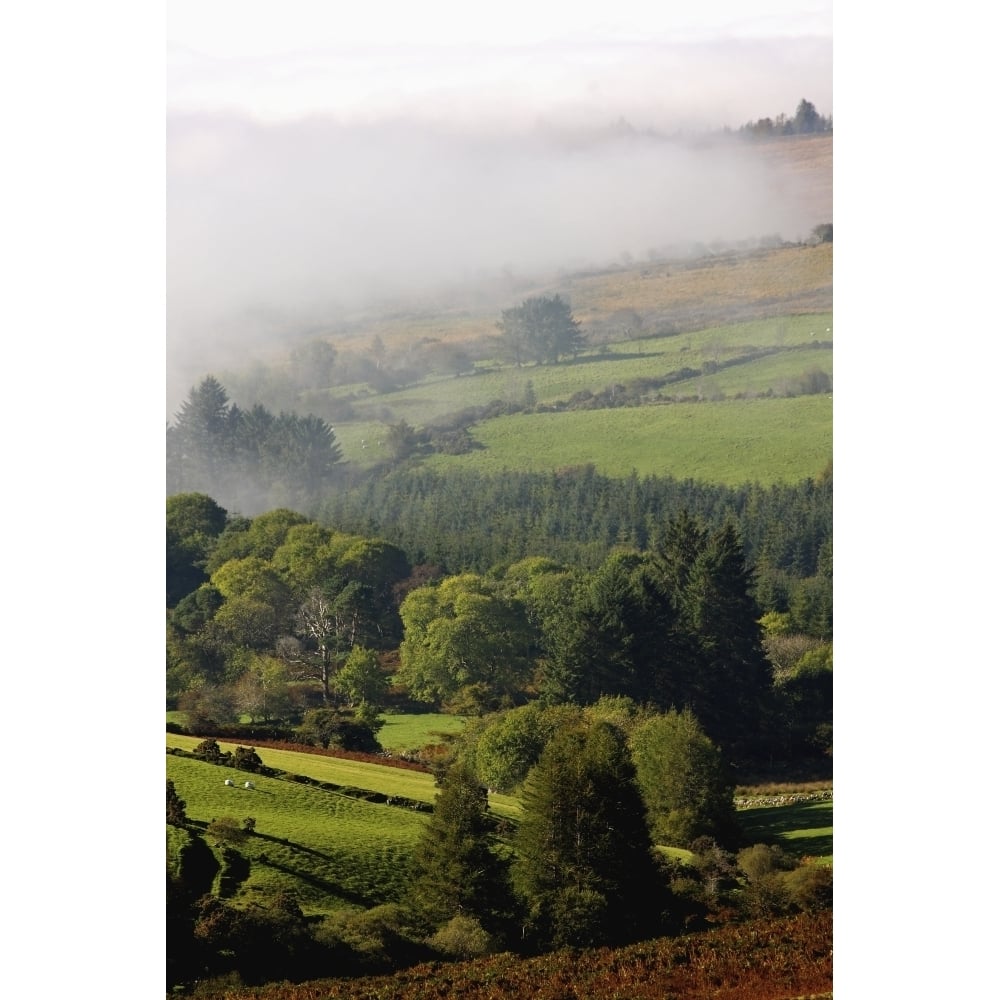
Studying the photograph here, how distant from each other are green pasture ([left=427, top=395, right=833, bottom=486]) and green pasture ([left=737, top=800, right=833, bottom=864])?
2.75 metres

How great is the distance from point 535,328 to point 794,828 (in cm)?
467

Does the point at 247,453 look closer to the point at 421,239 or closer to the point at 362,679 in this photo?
the point at 362,679

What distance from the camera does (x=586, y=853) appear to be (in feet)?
47.9

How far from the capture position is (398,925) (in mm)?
14438

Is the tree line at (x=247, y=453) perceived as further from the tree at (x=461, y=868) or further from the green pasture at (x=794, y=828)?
the green pasture at (x=794, y=828)

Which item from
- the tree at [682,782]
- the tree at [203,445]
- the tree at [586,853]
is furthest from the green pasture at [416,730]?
the tree at [203,445]

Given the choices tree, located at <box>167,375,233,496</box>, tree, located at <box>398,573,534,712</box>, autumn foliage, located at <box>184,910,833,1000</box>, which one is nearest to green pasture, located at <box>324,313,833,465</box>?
tree, located at <box>167,375,233,496</box>

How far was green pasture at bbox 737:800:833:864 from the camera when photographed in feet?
49.6
